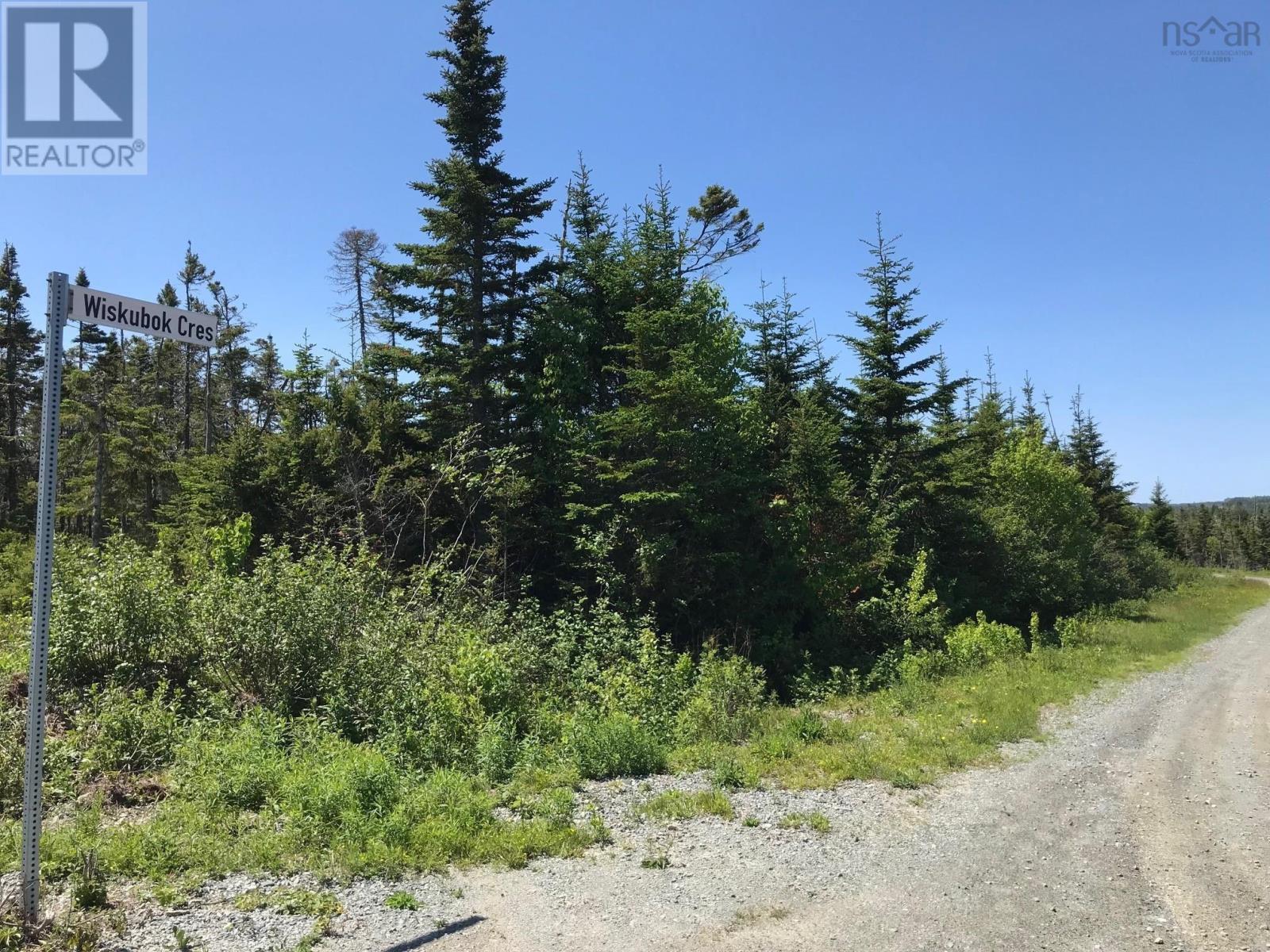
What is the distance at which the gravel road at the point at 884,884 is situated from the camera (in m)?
4.30

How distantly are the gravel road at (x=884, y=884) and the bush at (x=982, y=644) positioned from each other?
7856 millimetres

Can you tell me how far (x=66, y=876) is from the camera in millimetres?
4770

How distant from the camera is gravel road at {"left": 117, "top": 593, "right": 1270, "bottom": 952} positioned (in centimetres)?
430

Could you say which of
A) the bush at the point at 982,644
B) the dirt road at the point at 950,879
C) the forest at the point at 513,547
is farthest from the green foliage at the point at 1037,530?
the dirt road at the point at 950,879

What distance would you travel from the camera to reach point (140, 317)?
13.5ft

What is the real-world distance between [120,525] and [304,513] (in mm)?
18643

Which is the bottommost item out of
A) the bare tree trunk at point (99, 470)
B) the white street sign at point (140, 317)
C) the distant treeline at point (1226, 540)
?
the distant treeline at point (1226, 540)

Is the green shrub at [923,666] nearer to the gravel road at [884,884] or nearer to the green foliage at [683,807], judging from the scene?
the gravel road at [884,884]

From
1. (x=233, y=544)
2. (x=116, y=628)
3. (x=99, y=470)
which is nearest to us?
(x=116, y=628)

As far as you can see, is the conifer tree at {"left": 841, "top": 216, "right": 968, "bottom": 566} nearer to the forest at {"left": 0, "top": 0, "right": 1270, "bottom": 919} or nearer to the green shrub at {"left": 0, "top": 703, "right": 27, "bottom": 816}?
the forest at {"left": 0, "top": 0, "right": 1270, "bottom": 919}

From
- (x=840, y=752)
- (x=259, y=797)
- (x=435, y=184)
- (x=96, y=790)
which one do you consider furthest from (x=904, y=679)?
(x=435, y=184)

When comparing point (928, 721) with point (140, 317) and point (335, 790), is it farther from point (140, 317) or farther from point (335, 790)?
point (140, 317)

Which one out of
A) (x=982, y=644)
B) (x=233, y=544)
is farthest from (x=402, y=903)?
(x=982, y=644)

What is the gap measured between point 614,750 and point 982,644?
12.2 metres
